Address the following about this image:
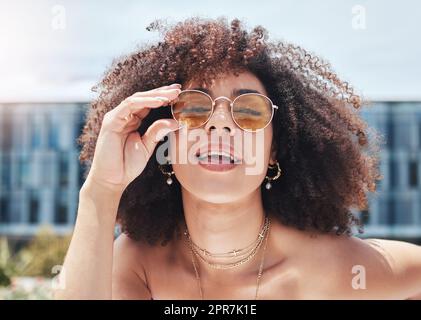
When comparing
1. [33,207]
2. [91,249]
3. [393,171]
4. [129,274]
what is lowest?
[33,207]

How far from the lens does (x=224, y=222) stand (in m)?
2.58

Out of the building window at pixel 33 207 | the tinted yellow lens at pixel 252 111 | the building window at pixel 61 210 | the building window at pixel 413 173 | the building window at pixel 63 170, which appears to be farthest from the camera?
the building window at pixel 33 207

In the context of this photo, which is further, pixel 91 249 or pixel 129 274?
pixel 129 274

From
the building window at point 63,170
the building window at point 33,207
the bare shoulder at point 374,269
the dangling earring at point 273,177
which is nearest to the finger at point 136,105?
the dangling earring at point 273,177

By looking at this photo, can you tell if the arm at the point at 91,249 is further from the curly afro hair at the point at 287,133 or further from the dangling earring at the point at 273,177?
the dangling earring at the point at 273,177

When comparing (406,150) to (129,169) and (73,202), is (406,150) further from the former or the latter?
(129,169)

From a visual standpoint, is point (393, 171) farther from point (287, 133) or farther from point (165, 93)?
point (165, 93)

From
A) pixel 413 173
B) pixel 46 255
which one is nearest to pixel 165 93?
pixel 46 255

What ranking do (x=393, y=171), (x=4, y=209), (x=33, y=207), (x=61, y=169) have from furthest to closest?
1. (x=4, y=209)
2. (x=33, y=207)
3. (x=61, y=169)
4. (x=393, y=171)

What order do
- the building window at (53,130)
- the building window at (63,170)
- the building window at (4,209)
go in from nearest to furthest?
the building window at (53,130)
the building window at (63,170)
the building window at (4,209)

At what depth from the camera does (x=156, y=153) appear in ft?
8.84

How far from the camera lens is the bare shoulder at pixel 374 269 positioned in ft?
8.30

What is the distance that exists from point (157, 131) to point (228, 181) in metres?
0.32
